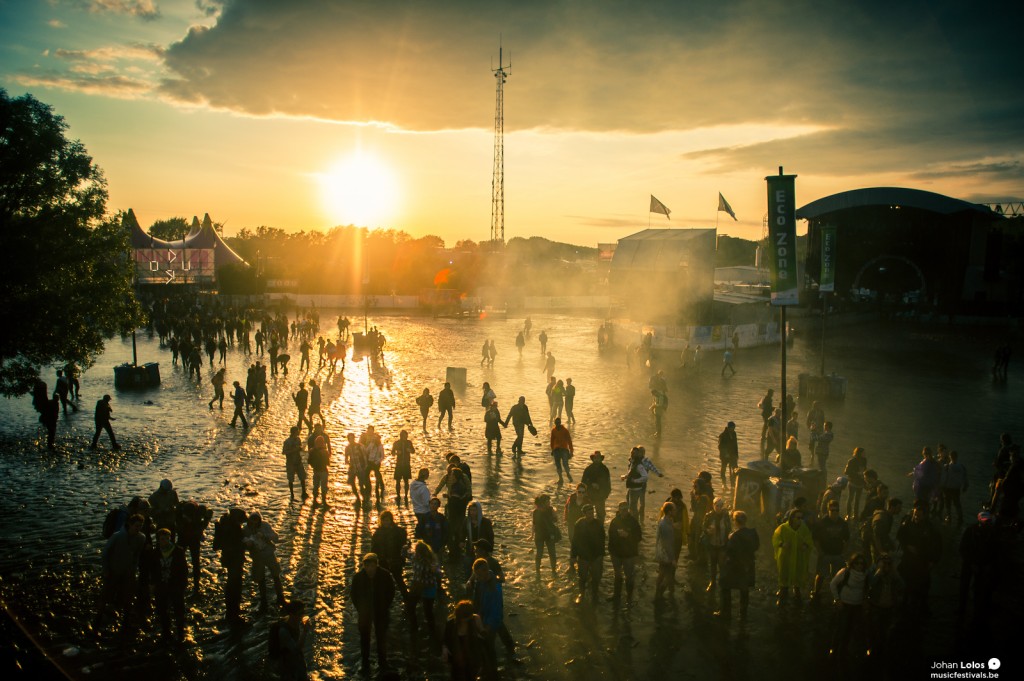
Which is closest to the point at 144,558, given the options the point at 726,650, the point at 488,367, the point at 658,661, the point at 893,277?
the point at 658,661

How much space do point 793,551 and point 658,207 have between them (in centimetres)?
5125

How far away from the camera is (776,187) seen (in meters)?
12.2

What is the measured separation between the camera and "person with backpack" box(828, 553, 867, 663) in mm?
7379

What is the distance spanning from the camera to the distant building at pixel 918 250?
5669 centimetres

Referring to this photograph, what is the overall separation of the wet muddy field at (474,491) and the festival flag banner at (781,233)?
433 centimetres

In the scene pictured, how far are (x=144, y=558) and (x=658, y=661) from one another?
6307 mm

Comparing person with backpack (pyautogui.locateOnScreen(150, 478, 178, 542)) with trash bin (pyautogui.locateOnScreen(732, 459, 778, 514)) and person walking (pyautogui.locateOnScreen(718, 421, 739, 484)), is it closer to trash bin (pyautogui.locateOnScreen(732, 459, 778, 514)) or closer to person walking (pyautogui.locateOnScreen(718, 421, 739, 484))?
trash bin (pyautogui.locateOnScreen(732, 459, 778, 514))

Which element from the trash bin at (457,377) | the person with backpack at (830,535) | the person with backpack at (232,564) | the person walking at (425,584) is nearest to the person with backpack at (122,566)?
the person with backpack at (232,564)

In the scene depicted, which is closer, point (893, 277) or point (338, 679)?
point (338, 679)

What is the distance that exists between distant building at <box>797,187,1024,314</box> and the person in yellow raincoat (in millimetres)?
54570

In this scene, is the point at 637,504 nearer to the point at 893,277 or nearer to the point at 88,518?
the point at 88,518

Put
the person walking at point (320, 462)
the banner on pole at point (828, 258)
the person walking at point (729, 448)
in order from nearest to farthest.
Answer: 1. the person walking at point (320, 462)
2. the person walking at point (729, 448)
3. the banner on pole at point (828, 258)

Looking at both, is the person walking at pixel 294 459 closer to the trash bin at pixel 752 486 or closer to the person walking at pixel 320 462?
the person walking at pixel 320 462

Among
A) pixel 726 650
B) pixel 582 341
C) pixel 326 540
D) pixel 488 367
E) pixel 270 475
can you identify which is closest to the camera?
pixel 726 650
